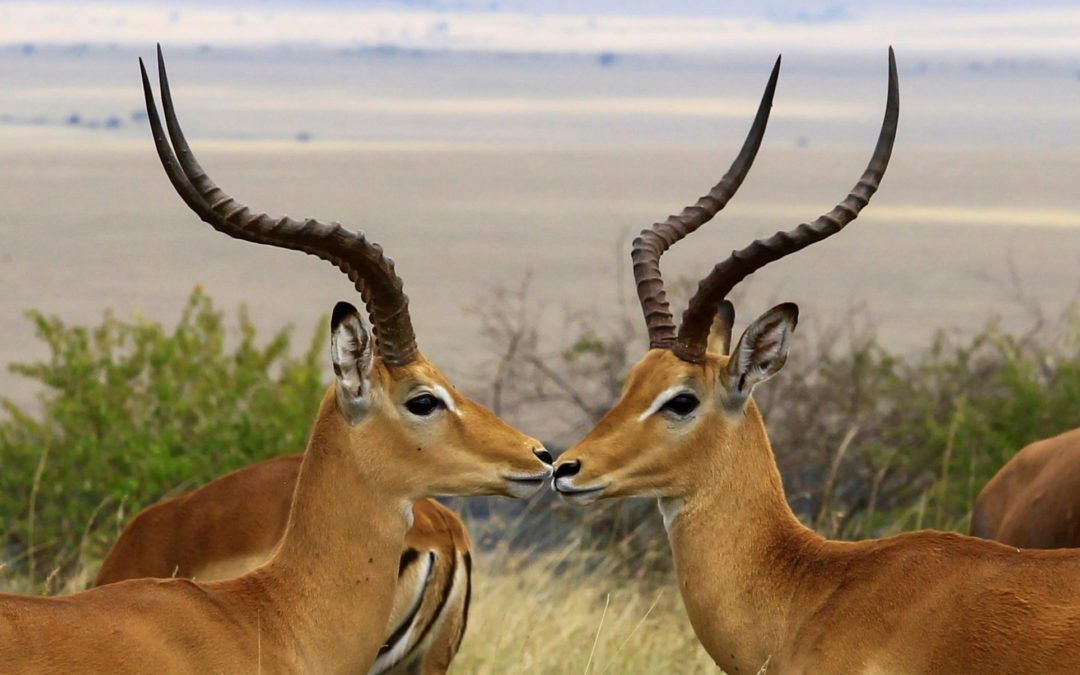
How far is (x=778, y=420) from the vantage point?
10625 millimetres

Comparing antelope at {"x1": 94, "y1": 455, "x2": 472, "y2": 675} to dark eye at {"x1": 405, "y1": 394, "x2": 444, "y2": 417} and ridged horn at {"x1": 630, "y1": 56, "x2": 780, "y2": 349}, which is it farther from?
ridged horn at {"x1": 630, "y1": 56, "x2": 780, "y2": 349}

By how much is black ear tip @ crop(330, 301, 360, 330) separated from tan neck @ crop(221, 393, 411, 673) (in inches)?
13.9

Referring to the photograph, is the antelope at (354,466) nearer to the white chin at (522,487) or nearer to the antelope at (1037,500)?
the white chin at (522,487)

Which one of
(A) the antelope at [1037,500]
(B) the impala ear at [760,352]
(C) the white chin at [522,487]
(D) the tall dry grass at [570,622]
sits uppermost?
(B) the impala ear at [760,352]

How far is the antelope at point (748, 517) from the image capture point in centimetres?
508

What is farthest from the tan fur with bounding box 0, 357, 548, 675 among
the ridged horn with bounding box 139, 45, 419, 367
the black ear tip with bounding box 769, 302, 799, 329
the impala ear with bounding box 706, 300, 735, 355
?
the impala ear with bounding box 706, 300, 735, 355

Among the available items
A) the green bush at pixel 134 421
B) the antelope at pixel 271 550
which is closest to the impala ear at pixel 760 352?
the antelope at pixel 271 550

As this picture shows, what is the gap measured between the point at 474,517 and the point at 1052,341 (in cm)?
378

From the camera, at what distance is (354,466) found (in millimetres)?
5488

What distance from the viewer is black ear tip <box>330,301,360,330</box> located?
5.28 m

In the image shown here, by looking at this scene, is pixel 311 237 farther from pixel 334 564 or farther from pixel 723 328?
pixel 723 328

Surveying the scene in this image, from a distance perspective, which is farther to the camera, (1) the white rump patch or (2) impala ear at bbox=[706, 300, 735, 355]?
(2) impala ear at bbox=[706, 300, 735, 355]

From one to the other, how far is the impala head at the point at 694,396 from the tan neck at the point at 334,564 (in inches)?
22.5

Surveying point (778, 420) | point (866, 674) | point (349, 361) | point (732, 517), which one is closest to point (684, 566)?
point (732, 517)
